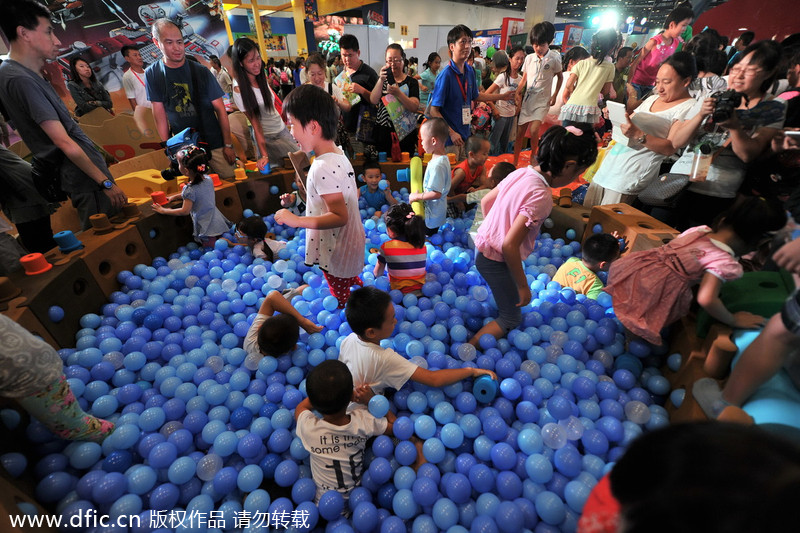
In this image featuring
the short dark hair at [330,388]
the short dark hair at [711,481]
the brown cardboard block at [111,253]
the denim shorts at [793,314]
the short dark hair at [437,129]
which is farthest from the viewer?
the short dark hair at [437,129]

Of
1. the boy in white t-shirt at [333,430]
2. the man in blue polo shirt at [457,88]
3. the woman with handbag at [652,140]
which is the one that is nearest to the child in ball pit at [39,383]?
the boy in white t-shirt at [333,430]

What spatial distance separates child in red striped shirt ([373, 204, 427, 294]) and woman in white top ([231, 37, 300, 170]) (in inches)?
57.4

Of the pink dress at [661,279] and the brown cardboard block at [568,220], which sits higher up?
the pink dress at [661,279]

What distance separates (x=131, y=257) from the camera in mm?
2203

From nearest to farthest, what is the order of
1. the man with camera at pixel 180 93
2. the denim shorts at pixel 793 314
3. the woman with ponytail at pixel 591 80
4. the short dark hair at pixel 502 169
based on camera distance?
the denim shorts at pixel 793 314
the man with camera at pixel 180 93
the short dark hair at pixel 502 169
the woman with ponytail at pixel 591 80

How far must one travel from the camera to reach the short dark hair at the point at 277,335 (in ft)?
5.40

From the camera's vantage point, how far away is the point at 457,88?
2.90 m

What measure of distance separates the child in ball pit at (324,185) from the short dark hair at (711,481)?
1270mm

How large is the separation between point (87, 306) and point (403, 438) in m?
1.71

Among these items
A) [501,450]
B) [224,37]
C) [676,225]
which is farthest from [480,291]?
[224,37]

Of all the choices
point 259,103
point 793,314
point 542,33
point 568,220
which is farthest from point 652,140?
point 259,103

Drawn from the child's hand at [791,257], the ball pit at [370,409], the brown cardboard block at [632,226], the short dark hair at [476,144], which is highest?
the child's hand at [791,257]

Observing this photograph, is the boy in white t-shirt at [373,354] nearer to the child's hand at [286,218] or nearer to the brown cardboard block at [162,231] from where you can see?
the child's hand at [286,218]

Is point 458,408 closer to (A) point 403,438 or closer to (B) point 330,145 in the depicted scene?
(A) point 403,438
